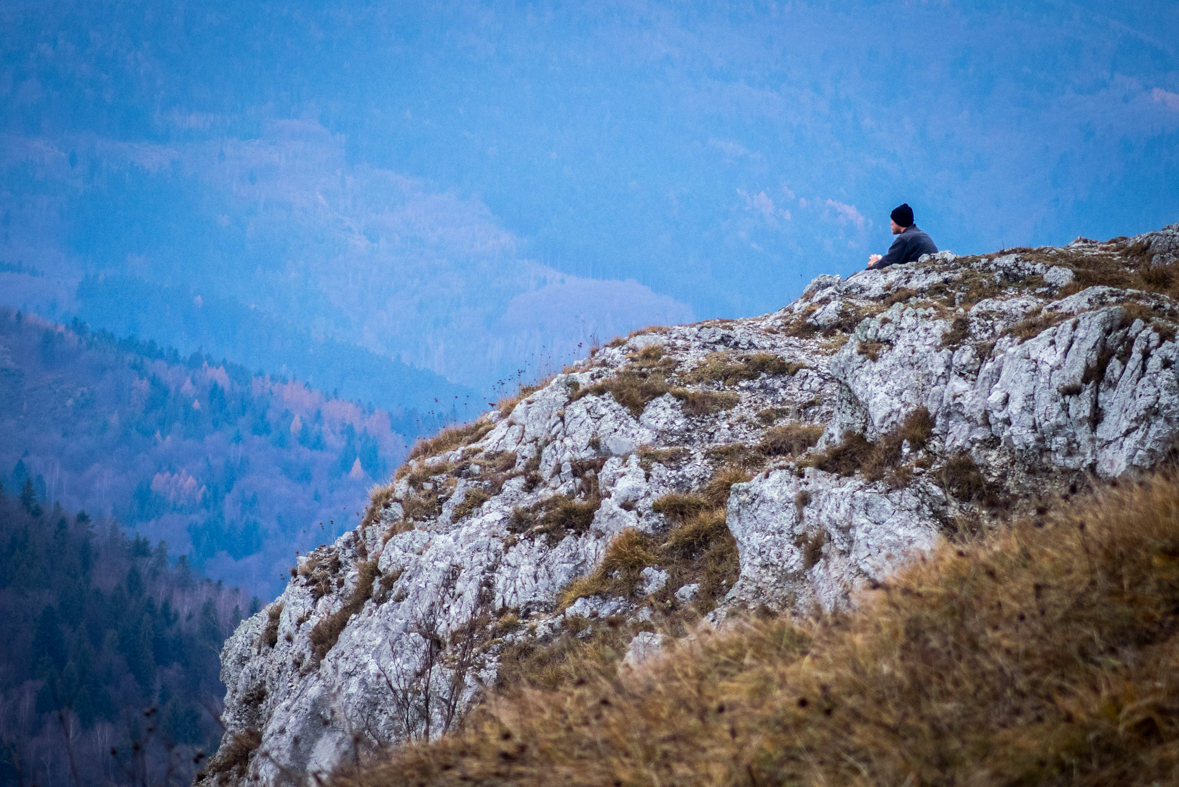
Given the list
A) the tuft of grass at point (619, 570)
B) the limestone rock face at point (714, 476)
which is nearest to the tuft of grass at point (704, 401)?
the limestone rock face at point (714, 476)

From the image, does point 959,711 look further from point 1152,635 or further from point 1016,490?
point 1016,490

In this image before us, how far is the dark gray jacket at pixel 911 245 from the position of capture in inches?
865

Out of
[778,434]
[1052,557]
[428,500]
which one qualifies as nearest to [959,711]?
[1052,557]

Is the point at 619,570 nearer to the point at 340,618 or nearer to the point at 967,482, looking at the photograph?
the point at 967,482

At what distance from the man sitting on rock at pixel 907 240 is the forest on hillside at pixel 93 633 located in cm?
12912

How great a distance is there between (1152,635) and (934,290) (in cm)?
1559

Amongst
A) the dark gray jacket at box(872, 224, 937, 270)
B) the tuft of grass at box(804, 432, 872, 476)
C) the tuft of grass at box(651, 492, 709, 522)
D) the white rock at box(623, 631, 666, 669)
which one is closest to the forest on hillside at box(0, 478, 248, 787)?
the tuft of grass at box(651, 492, 709, 522)

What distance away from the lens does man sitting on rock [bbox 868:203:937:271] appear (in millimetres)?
21688

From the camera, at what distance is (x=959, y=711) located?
458 cm

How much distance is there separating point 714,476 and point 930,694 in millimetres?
10152

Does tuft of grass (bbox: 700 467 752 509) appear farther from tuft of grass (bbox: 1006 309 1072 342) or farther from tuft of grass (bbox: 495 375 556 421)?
tuft of grass (bbox: 495 375 556 421)

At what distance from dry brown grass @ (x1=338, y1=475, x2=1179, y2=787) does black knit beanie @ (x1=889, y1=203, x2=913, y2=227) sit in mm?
17176

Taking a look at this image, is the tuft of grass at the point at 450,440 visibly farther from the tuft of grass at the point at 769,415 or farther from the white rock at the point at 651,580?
the white rock at the point at 651,580

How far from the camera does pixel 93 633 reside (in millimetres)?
149375
